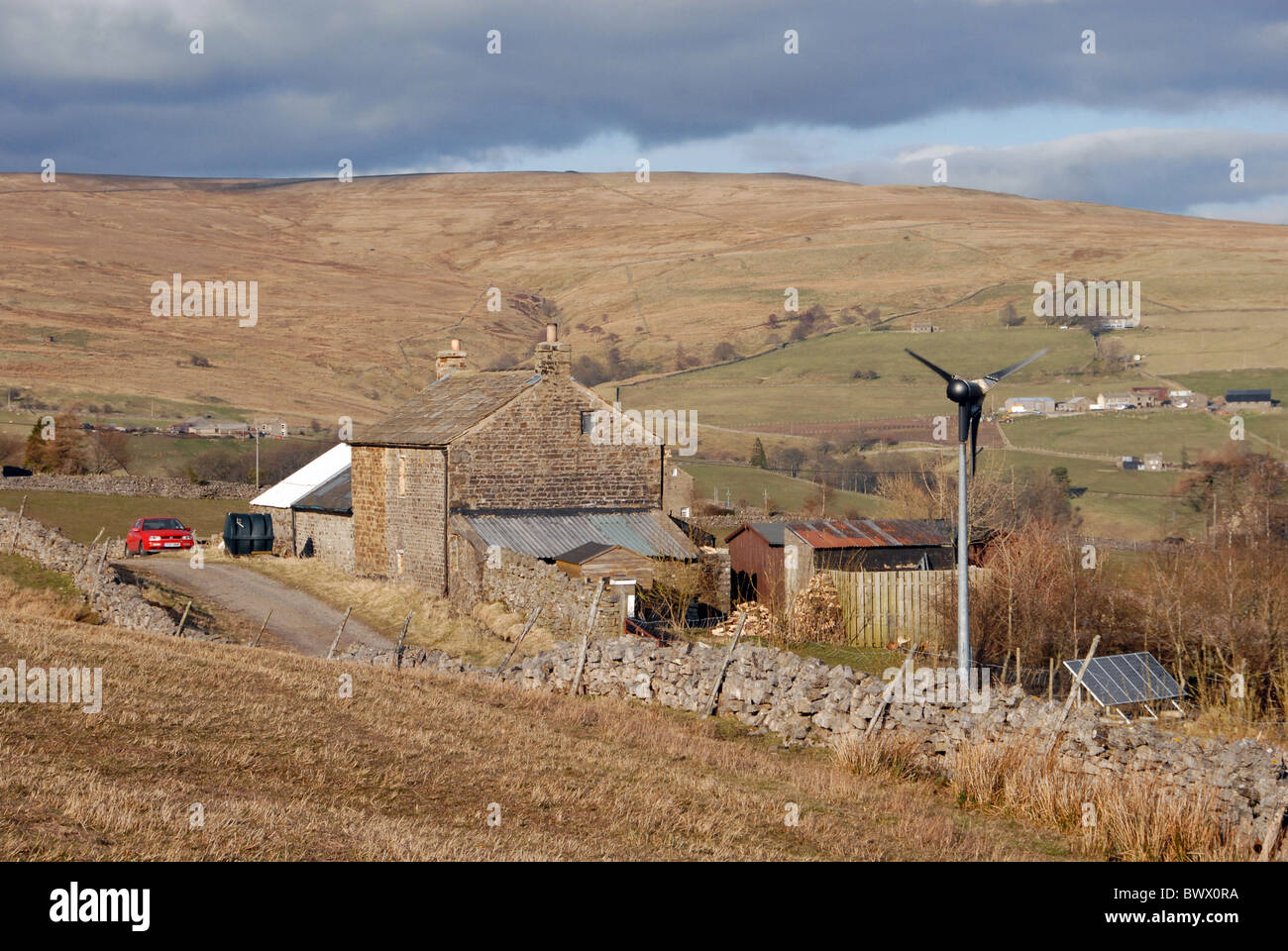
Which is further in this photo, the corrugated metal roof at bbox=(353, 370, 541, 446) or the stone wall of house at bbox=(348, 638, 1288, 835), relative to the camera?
the corrugated metal roof at bbox=(353, 370, 541, 446)

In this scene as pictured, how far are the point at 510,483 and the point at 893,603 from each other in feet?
43.1

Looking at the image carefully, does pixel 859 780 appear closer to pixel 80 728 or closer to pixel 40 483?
pixel 80 728

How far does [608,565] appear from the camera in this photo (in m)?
38.1

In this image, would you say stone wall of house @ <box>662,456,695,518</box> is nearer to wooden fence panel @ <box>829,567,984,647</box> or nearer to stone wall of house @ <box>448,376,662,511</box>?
stone wall of house @ <box>448,376,662,511</box>

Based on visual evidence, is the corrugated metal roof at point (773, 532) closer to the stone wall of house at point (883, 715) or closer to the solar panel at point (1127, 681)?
the solar panel at point (1127, 681)

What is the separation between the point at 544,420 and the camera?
142ft

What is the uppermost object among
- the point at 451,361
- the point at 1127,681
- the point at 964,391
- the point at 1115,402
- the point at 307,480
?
the point at 451,361

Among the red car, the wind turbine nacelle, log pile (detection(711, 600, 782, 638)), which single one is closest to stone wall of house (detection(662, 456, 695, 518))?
log pile (detection(711, 600, 782, 638))

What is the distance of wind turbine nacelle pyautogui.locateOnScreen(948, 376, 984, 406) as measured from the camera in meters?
22.1

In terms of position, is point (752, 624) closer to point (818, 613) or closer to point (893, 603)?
point (818, 613)

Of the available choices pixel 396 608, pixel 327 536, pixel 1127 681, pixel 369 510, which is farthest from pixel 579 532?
pixel 1127 681

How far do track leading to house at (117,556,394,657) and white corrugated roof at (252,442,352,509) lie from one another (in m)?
6.61

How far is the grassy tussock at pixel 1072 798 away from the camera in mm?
14625
